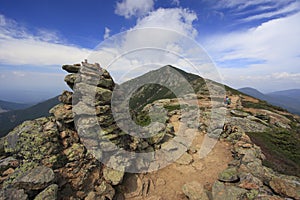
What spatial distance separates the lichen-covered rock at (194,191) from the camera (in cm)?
1465

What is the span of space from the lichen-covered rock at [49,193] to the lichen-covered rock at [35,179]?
41 centimetres

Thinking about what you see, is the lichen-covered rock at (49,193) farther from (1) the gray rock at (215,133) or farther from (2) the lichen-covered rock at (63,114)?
(1) the gray rock at (215,133)

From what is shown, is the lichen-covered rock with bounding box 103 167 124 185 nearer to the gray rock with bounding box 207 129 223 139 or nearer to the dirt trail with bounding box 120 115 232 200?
the dirt trail with bounding box 120 115 232 200

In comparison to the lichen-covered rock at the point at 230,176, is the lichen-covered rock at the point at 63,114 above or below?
above

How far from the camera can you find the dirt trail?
16.3m

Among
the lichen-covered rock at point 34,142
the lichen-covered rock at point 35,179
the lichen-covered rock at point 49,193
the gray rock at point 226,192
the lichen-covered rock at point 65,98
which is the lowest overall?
the gray rock at point 226,192

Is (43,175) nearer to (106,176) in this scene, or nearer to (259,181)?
(106,176)

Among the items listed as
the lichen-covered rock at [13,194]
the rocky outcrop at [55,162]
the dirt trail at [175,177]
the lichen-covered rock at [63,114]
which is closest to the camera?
the lichen-covered rock at [13,194]

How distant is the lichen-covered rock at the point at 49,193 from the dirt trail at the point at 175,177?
6001mm

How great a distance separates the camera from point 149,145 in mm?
22359

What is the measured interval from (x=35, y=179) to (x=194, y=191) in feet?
41.0

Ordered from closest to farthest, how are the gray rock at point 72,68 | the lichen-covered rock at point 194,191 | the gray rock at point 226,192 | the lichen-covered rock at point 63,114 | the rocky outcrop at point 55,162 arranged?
the rocky outcrop at point 55,162 → the gray rock at point 226,192 → the lichen-covered rock at point 194,191 → the lichen-covered rock at point 63,114 → the gray rock at point 72,68

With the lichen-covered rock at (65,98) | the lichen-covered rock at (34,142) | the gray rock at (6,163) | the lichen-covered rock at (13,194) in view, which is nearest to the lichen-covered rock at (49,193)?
the lichen-covered rock at (13,194)

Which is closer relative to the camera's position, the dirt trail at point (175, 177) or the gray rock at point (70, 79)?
the dirt trail at point (175, 177)
